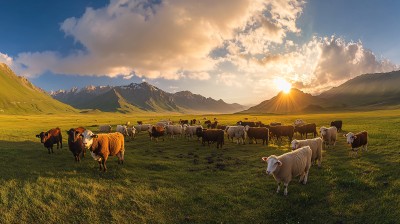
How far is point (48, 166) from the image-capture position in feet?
63.6

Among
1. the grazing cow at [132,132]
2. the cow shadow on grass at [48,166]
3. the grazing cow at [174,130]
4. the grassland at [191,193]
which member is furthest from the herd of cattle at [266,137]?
the grazing cow at [132,132]

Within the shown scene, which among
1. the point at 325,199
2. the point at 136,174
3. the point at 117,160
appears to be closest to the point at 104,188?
the point at 136,174

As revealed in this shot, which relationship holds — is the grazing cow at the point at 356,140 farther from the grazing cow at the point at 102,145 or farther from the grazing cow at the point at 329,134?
the grazing cow at the point at 102,145

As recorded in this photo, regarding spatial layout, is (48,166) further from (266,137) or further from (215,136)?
(266,137)

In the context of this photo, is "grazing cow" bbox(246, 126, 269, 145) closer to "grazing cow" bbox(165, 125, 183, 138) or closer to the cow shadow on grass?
"grazing cow" bbox(165, 125, 183, 138)

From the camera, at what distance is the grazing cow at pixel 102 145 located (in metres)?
18.0

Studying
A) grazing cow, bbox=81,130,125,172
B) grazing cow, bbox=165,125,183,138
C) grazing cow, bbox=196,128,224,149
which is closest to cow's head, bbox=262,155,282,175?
grazing cow, bbox=81,130,125,172

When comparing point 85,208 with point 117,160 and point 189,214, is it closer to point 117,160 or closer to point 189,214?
point 189,214

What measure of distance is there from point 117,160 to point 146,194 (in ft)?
28.3

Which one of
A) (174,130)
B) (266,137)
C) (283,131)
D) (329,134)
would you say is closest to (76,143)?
(174,130)

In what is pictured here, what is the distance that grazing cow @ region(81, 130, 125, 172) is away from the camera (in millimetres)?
18016

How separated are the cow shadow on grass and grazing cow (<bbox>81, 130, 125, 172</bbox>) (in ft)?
2.88

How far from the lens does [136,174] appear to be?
1859 centimetres

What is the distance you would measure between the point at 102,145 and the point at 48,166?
15.0ft
